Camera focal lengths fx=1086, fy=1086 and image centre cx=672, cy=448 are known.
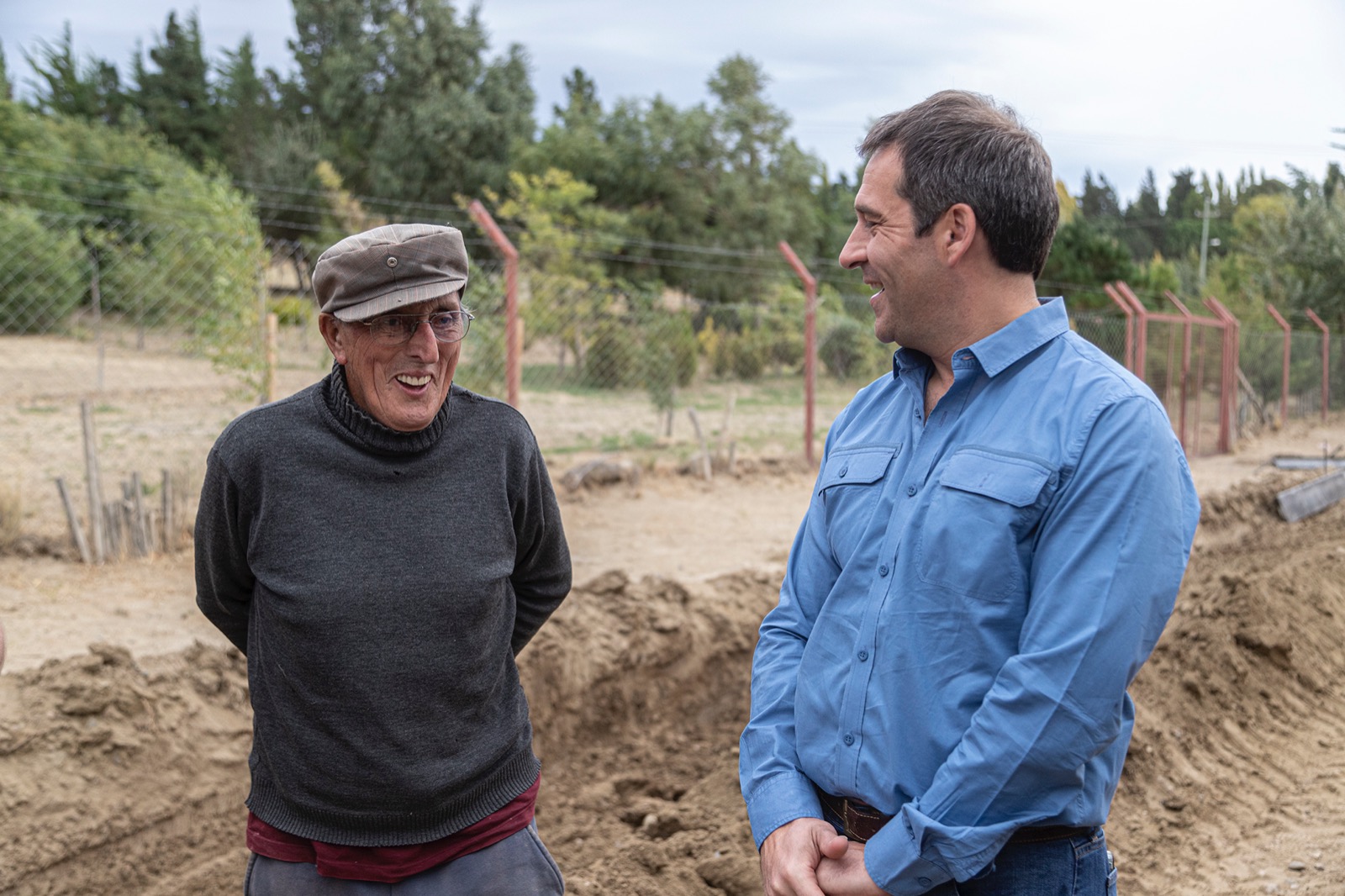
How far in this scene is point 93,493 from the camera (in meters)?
7.02

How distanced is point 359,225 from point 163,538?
19.6 metres

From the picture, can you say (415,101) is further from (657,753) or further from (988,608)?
(988,608)

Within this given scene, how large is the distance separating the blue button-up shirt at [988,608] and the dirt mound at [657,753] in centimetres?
196

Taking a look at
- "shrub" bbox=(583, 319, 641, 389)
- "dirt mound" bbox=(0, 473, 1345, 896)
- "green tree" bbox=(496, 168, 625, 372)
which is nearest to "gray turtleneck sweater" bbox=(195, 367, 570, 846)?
"dirt mound" bbox=(0, 473, 1345, 896)

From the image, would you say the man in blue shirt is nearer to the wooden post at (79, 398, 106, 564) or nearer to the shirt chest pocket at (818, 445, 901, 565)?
the shirt chest pocket at (818, 445, 901, 565)

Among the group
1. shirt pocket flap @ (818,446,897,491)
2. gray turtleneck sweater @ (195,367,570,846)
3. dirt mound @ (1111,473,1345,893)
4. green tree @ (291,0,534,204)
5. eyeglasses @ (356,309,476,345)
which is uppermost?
green tree @ (291,0,534,204)

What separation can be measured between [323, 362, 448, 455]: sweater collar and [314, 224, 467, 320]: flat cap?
0.44 ft

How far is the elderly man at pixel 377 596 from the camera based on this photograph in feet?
6.30

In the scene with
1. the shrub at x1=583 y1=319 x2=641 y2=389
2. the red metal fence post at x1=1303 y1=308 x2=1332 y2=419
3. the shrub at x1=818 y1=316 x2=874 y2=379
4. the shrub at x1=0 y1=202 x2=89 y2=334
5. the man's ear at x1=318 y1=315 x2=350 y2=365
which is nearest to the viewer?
the man's ear at x1=318 y1=315 x2=350 y2=365

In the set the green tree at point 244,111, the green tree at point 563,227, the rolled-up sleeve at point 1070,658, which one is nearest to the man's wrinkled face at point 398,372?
the rolled-up sleeve at point 1070,658

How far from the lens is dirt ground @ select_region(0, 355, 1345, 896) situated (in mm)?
3725

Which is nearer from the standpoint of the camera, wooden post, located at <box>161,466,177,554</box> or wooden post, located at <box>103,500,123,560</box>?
wooden post, located at <box>103,500,123,560</box>

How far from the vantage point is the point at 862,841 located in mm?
1689

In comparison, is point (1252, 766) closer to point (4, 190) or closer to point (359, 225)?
point (4, 190)
